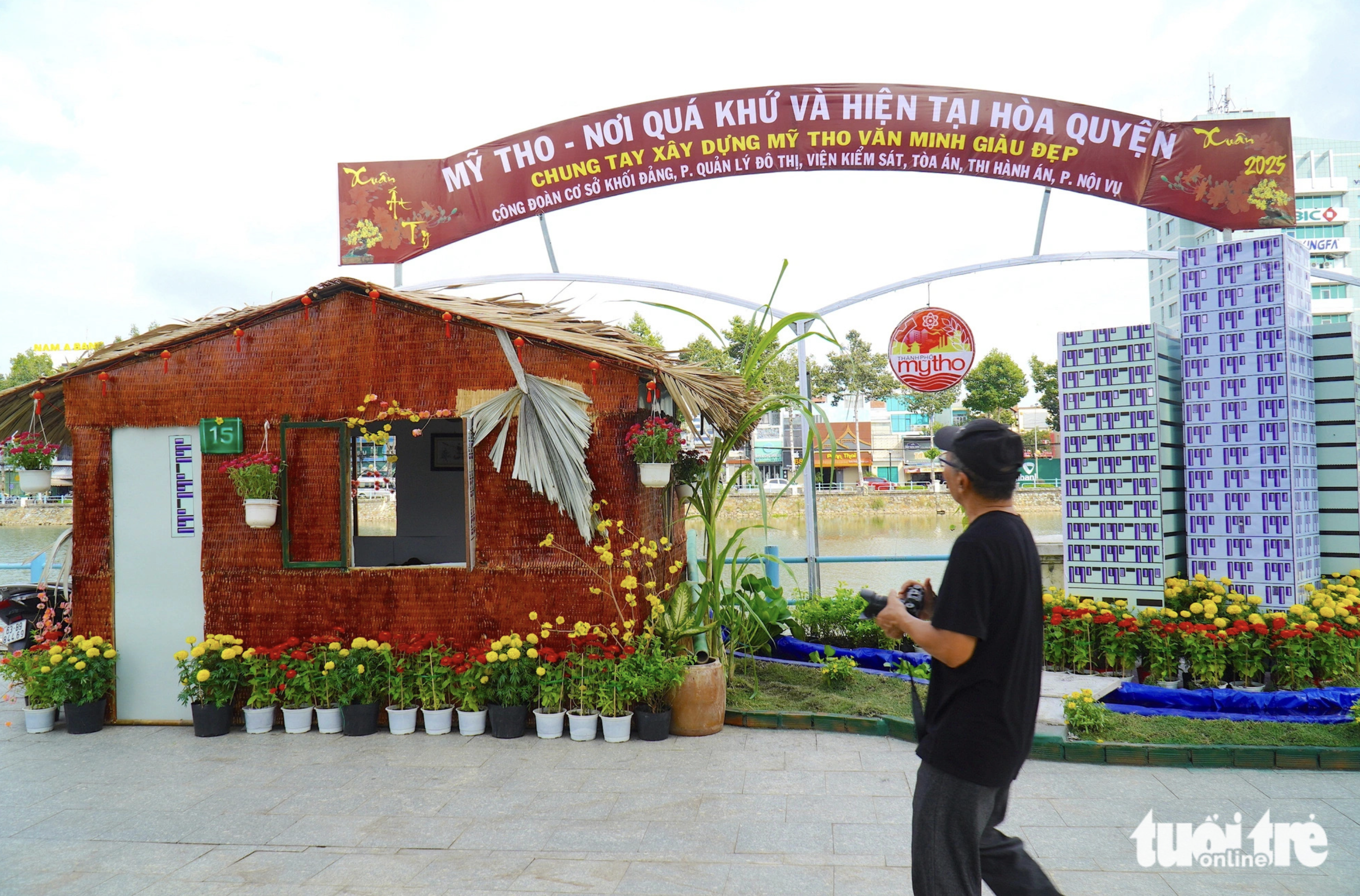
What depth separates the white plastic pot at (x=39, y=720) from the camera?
621cm

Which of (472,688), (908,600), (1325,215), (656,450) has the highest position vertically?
(1325,215)

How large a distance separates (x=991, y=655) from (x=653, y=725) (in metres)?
3.62

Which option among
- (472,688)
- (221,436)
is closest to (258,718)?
(472,688)

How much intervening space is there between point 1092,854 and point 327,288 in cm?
544

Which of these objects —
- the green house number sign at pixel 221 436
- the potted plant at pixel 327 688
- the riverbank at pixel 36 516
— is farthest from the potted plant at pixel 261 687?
the riverbank at pixel 36 516

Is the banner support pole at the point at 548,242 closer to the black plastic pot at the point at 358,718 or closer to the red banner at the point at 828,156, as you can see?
the red banner at the point at 828,156

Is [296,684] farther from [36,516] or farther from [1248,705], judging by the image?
[36,516]

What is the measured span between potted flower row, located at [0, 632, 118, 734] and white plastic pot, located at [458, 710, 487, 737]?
2443 mm

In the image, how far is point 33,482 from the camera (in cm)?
649

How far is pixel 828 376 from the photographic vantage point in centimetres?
4378

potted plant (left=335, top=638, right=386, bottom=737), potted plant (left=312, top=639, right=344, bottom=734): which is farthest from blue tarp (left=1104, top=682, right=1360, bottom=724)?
potted plant (left=312, top=639, right=344, bottom=734)

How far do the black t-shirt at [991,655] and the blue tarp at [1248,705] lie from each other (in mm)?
3843

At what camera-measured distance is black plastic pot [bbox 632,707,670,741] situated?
571 centimetres

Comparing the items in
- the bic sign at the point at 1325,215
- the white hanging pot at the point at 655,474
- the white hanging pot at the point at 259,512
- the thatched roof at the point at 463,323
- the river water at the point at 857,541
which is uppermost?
the bic sign at the point at 1325,215
